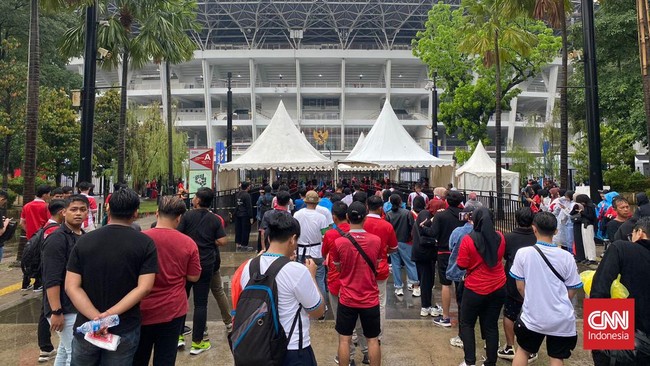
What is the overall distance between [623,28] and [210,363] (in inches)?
794

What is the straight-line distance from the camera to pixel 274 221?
101 inches

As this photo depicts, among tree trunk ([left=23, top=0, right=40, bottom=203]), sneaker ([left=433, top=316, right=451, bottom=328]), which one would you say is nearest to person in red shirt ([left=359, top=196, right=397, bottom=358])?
sneaker ([left=433, top=316, right=451, bottom=328])

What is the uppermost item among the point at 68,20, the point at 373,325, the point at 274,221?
the point at 68,20

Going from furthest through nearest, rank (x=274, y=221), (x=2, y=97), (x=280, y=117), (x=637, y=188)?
(x=2, y=97) → (x=637, y=188) → (x=280, y=117) → (x=274, y=221)

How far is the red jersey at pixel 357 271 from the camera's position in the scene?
12.2 feet

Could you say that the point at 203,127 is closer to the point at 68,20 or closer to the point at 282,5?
the point at 282,5

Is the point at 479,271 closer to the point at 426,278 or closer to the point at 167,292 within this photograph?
the point at 426,278

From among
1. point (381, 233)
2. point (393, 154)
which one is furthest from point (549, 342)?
point (393, 154)

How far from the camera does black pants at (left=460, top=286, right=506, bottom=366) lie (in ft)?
13.6

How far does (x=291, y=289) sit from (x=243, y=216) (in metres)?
8.84

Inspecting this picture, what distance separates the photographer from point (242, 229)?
37.2 ft

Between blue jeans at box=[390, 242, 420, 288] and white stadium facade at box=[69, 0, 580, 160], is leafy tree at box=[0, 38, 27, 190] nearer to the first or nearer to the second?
blue jeans at box=[390, 242, 420, 288]

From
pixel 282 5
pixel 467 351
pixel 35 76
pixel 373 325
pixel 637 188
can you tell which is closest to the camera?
pixel 373 325

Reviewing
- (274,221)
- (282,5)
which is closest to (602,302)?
(274,221)
